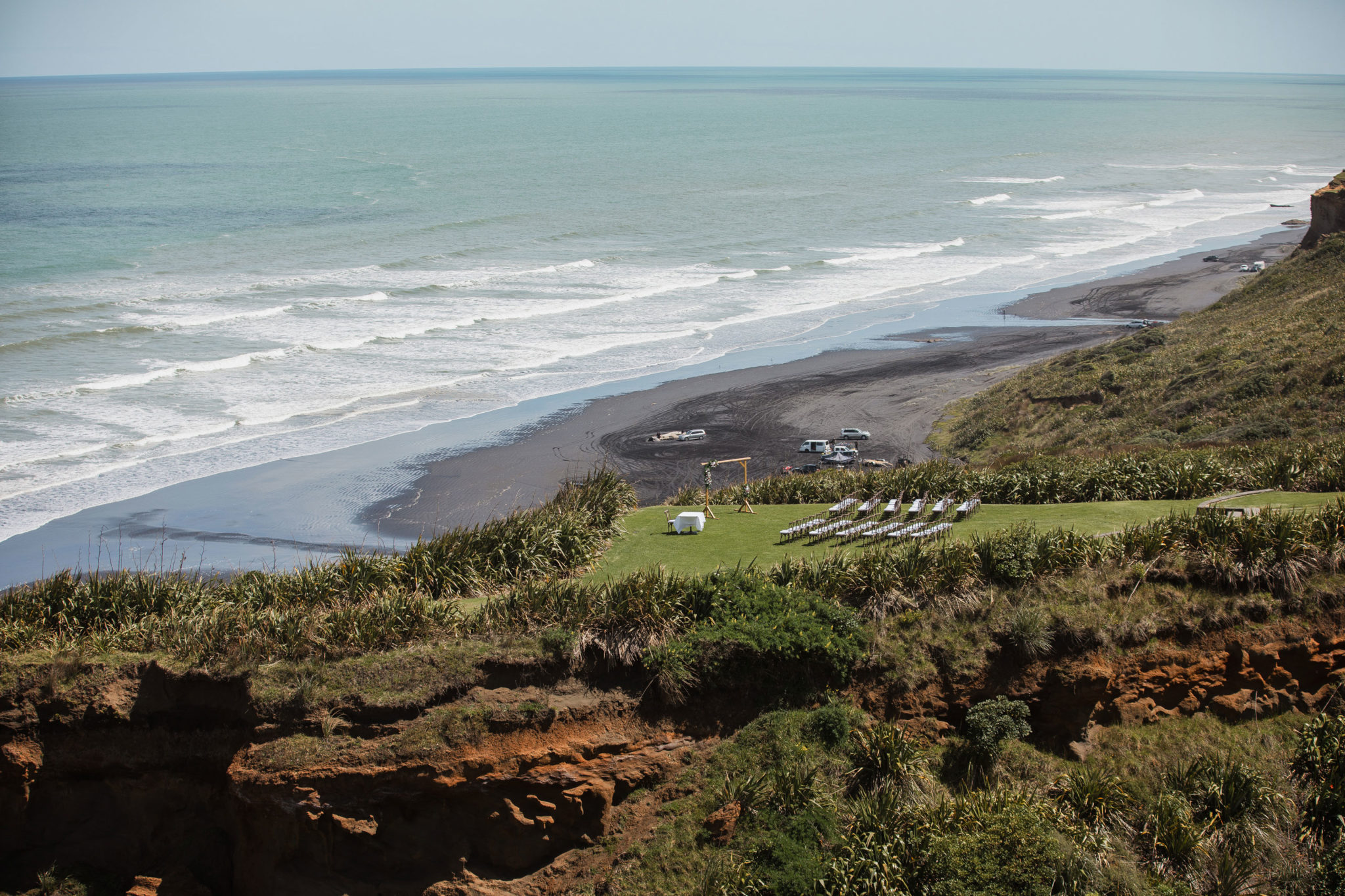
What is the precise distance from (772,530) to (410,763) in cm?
738

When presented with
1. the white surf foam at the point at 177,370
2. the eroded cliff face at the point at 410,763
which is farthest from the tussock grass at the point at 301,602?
the white surf foam at the point at 177,370

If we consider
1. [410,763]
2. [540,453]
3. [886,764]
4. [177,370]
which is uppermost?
[177,370]

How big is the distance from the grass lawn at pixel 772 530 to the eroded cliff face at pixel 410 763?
8.73ft

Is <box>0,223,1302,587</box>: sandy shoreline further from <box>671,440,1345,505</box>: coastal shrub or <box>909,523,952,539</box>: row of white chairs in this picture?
<box>909,523,952,539</box>: row of white chairs

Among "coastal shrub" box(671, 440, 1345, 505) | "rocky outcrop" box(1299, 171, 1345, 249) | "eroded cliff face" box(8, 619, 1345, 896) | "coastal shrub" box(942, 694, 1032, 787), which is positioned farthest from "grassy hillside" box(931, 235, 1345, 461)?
"coastal shrub" box(942, 694, 1032, 787)

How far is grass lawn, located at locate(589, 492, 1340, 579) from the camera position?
14.8 m

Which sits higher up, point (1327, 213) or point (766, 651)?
point (1327, 213)

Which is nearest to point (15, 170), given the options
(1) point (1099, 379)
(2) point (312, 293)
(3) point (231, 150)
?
(3) point (231, 150)

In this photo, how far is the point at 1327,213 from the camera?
153 ft

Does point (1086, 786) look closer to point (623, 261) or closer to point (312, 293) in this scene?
point (312, 293)

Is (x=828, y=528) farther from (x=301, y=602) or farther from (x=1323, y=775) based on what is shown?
(x=301, y=602)

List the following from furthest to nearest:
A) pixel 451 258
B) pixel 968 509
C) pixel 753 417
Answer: pixel 451 258 < pixel 753 417 < pixel 968 509

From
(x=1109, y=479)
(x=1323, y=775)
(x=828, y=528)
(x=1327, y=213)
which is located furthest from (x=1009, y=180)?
(x=1323, y=775)

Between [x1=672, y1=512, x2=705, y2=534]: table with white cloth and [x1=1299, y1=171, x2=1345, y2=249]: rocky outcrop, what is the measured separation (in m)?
42.3
